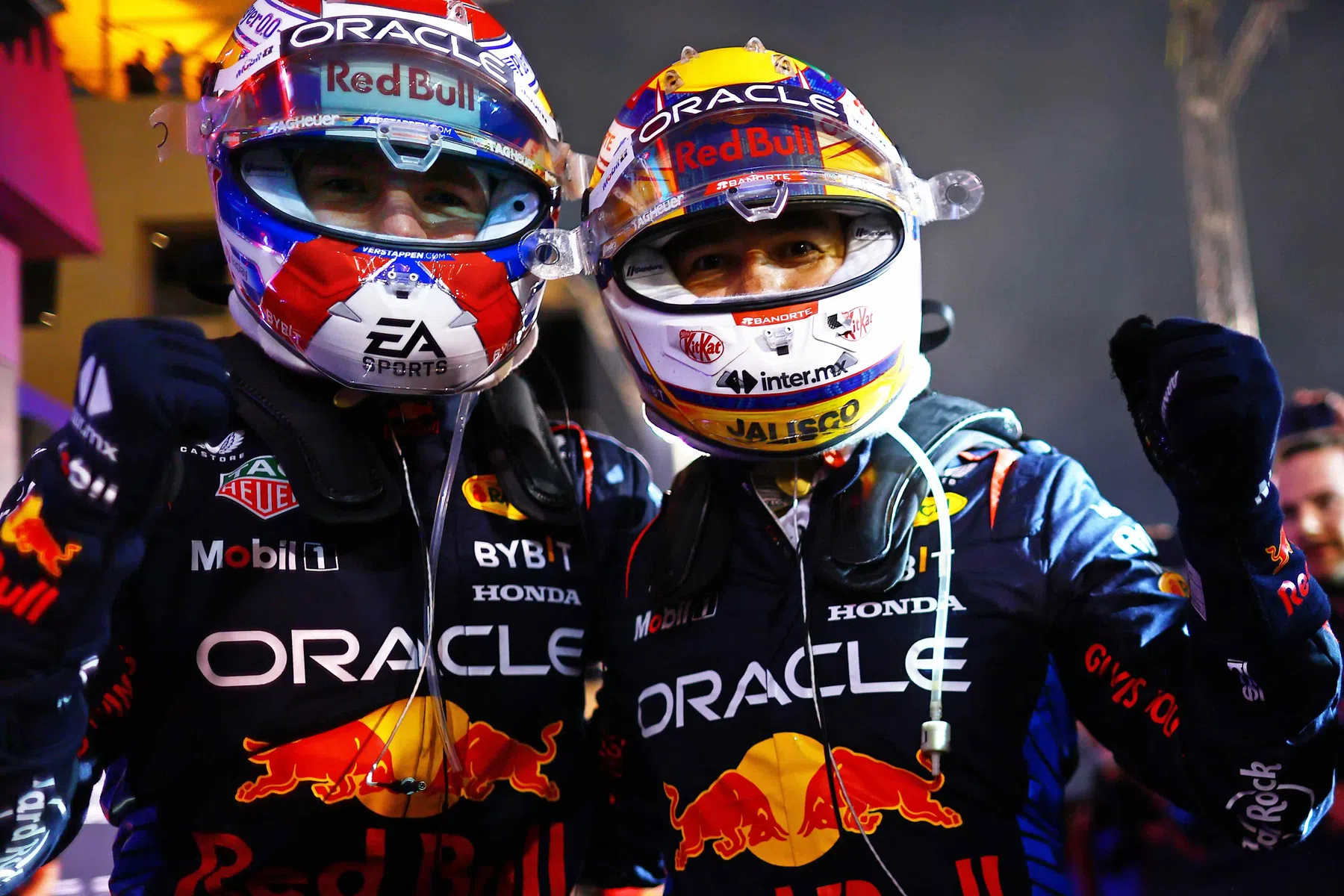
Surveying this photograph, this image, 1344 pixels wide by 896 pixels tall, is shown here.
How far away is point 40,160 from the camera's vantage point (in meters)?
3.09

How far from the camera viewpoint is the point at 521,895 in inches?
89.3

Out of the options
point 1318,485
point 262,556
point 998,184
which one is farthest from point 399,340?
point 998,184

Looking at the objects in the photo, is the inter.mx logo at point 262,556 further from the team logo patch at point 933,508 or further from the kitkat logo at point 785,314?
the team logo patch at point 933,508

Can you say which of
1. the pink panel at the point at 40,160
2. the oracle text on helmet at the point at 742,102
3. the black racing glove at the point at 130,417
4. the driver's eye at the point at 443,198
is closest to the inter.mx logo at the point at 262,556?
the black racing glove at the point at 130,417

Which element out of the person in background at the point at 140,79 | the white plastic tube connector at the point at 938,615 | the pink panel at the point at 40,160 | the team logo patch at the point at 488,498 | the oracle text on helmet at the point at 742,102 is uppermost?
the person in background at the point at 140,79

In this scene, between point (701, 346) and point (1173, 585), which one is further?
point (701, 346)

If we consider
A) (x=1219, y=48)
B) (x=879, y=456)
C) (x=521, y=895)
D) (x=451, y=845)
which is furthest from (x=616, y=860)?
(x=1219, y=48)

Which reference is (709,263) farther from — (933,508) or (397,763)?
(397,763)

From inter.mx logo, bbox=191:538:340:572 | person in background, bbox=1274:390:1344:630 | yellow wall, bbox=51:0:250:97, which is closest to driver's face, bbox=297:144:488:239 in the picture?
inter.mx logo, bbox=191:538:340:572

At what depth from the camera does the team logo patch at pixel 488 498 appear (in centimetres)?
236

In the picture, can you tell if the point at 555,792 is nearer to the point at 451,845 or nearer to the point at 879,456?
the point at 451,845

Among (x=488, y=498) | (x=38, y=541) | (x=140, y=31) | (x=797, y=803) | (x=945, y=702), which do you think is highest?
(x=140, y=31)

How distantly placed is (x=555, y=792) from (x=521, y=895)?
20cm

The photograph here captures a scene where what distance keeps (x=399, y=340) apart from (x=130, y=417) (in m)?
0.65
